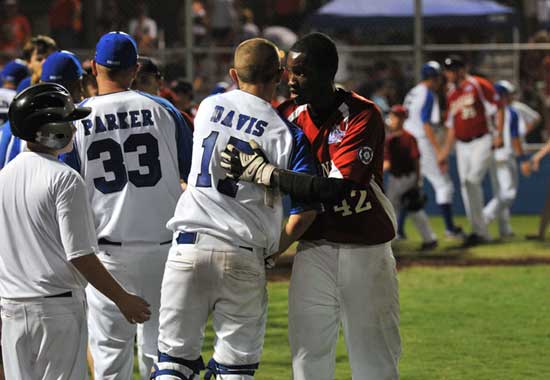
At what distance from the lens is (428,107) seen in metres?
16.2

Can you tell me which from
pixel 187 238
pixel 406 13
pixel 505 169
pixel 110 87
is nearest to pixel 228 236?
pixel 187 238

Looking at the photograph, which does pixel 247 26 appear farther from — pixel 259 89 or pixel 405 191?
pixel 259 89

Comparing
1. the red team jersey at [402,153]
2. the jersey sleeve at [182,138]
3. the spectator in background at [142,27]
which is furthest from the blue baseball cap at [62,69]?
the spectator in background at [142,27]

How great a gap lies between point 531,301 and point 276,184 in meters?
6.63

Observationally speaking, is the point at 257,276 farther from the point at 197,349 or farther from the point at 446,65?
the point at 446,65

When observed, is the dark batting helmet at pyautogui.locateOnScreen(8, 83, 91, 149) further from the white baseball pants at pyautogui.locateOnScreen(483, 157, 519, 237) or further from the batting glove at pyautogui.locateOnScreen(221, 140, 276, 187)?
the white baseball pants at pyautogui.locateOnScreen(483, 157, 519, 237)

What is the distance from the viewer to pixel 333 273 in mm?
5922

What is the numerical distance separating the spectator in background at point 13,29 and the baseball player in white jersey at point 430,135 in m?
7.16

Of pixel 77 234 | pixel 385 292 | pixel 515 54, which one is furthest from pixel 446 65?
pixel 77 234

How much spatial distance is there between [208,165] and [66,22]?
586 inches

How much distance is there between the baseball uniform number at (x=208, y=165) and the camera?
570 centimetres

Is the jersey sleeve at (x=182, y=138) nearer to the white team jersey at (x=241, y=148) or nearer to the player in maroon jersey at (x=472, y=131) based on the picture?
the white team jersey at (x=241, y=148)

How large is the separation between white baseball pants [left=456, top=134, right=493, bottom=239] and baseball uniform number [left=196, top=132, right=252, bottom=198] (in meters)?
10.4

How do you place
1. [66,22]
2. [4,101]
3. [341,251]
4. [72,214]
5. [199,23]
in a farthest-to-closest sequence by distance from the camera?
[199,23] → [66,22] → [4,101] → [341,251] → [72,214]
